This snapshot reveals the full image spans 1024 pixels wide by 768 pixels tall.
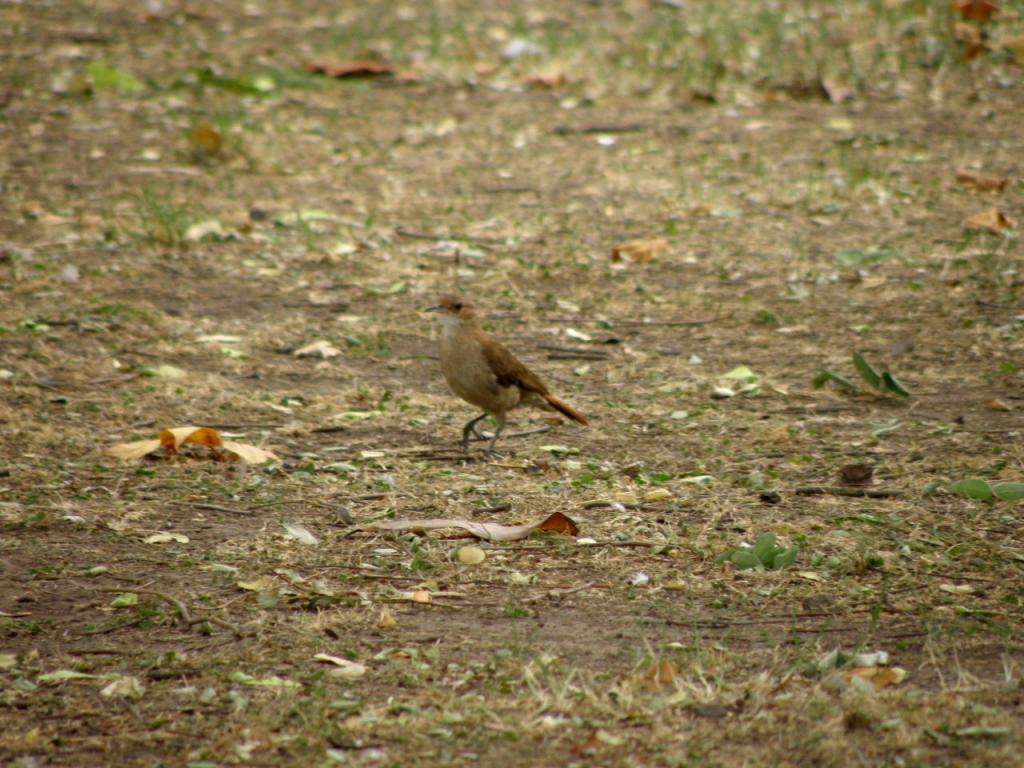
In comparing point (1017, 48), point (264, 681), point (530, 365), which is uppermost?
point (1017, 48)

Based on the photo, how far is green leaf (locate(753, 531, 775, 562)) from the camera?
4.53 metres

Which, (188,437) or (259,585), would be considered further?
(188,437)

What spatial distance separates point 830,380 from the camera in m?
6.41

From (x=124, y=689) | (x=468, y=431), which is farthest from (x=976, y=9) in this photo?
(x=124, y=689)

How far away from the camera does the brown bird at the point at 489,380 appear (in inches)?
229

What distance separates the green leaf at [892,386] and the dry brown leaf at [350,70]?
661 centimetres

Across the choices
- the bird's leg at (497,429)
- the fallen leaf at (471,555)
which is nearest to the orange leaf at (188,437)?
the bird's leg at (497,429)

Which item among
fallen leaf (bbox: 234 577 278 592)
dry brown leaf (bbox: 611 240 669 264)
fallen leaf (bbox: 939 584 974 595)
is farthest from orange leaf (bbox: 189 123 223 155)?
fallen leaf (bbox: 939 584 974 595)

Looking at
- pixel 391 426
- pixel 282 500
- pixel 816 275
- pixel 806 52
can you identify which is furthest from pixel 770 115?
pixel 282 500

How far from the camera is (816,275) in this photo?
7.76m

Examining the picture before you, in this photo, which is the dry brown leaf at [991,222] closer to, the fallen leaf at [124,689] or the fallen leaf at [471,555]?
the fallen leaf at [471,555]

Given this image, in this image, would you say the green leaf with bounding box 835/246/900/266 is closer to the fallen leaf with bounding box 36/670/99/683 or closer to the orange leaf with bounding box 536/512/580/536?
the orange leaf with bounding box 536/512/580/536

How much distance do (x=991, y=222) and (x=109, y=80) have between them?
698 centimetres

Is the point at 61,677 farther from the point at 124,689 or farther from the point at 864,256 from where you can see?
the point at 864,256
